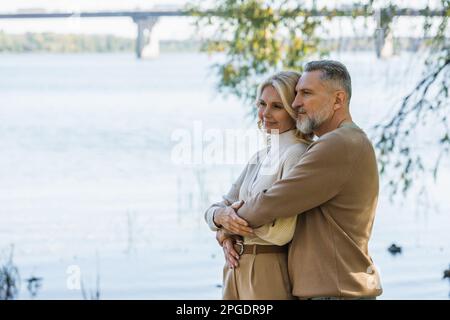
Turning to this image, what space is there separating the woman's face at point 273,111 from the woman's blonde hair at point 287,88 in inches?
0.5

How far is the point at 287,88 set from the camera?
238cm

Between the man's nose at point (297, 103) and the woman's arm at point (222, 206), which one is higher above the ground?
the man's nose at point (297, 103)

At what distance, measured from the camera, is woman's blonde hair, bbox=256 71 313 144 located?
7.78ft

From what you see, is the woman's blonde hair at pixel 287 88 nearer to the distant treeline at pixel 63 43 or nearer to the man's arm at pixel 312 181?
the man's arm at pixel 312 181

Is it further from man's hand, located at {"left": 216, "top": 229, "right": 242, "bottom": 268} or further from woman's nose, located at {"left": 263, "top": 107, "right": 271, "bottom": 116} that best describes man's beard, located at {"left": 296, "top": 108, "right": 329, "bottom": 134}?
man's hand, located at {"left": 216, "top": 229, "right": 242, "bottom": 268}

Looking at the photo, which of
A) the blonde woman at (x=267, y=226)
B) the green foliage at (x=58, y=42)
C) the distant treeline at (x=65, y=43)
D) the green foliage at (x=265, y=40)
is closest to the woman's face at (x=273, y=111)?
the blonde woman at (x=267, y=226)

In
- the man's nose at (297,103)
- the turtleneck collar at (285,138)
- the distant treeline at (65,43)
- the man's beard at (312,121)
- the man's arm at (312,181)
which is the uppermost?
the man's nose at (297,103)

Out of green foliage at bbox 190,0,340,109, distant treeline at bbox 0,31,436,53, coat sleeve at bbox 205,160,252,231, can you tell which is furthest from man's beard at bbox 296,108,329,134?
distant treeline at bbox 0,31,436,53

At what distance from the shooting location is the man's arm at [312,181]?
2230mm

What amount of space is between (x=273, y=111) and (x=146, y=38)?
2842 cm

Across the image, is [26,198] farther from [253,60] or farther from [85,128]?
[85,128]

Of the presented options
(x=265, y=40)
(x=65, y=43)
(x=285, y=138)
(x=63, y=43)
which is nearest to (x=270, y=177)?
(x=285, y=138)

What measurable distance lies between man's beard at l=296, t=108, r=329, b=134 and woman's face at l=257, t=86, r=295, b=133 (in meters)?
0.05
